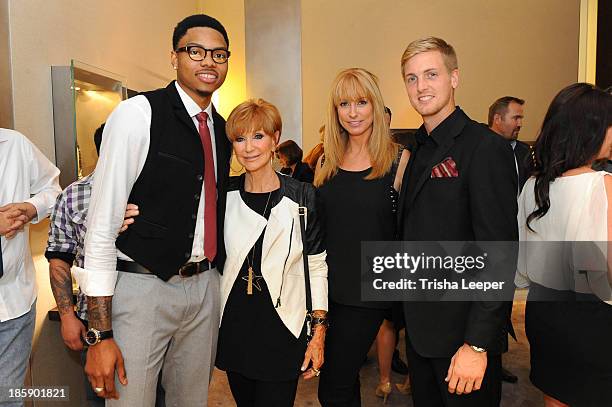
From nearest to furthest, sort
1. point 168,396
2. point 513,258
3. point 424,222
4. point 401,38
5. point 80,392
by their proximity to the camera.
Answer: point 513,258, point 424,222, point 168,396, point 80,392, point 401,38

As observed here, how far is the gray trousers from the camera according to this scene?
1.60 metres

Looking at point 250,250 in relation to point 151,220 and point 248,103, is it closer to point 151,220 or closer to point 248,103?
point 151,220

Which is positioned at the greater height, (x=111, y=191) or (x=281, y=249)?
(x=111, y=191)

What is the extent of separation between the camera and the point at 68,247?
197 centimetres

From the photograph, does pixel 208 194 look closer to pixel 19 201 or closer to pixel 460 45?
pixel 19 201

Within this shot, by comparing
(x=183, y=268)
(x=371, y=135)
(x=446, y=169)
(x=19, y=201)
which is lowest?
(x=183, y=268)

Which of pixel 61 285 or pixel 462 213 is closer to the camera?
pixel 462 213

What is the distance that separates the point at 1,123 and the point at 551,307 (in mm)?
2427

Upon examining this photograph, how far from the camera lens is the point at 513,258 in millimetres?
1578

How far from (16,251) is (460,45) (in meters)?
6.11

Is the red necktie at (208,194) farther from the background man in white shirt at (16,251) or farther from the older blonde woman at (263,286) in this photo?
the background man in white shirt at (16,251)

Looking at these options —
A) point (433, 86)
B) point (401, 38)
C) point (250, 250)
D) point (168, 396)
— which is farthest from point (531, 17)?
point (168, 396)

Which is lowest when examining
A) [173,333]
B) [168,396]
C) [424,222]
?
[168,396]

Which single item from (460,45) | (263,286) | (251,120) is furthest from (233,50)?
(263,286)
